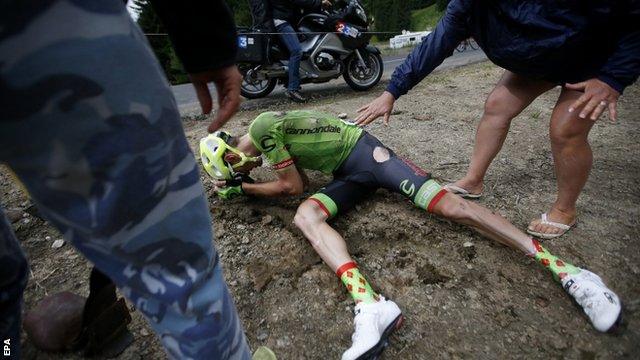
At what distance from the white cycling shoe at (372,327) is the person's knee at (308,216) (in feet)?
2.01

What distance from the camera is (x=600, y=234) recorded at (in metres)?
2.03

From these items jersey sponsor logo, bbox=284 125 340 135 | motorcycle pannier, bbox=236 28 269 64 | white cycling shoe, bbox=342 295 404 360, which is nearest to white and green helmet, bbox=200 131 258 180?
jersey sponsor logo, bbox=284 125 340 135

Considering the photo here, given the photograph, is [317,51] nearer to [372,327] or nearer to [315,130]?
[315,130]

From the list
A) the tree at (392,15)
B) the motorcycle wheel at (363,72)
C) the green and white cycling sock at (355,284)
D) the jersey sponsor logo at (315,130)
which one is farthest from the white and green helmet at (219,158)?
the tree at (392,15)

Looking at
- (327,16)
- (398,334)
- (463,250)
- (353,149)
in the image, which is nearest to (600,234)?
(463,250)

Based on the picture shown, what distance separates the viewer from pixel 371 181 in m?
2.41

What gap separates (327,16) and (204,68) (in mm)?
4981

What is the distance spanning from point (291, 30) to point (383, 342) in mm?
4645

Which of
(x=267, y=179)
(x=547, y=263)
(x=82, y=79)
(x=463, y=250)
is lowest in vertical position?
(x=267, y=179)

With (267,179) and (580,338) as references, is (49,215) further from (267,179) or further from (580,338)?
(267,179)

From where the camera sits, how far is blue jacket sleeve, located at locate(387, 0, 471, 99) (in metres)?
2.04

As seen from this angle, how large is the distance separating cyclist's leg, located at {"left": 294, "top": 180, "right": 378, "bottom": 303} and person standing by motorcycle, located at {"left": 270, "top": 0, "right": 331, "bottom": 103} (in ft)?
10.3

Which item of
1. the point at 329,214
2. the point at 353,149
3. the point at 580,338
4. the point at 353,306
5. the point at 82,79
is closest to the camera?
the point at 82,79

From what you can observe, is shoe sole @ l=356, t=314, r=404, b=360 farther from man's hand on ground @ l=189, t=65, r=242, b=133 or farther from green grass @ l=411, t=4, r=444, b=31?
green grass @ l=411, t=4, r=444, b=31
